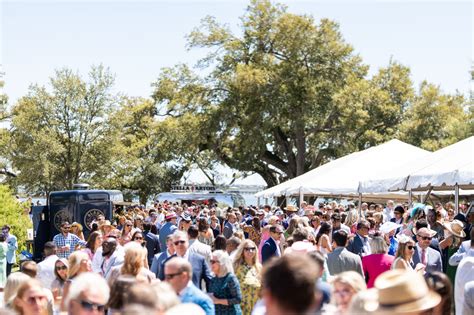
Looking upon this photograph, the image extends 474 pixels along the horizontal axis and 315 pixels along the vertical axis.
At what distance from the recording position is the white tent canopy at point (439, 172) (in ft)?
53.6

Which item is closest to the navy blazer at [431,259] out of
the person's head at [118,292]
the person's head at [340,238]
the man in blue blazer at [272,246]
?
the person's head at [340,238]

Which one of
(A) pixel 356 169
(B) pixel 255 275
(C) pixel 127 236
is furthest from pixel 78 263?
(A) pixel 356 169

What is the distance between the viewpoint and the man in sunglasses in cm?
1149

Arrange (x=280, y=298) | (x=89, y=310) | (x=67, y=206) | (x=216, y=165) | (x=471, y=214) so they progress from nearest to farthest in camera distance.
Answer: (x=280, y=298), (x=89, y=310), (x=471, y=214), (x=67, y=206), (x=216, y=165)

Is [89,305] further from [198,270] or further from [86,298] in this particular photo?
[198,270]

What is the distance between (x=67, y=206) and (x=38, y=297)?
61.4 feet

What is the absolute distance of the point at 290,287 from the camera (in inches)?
154

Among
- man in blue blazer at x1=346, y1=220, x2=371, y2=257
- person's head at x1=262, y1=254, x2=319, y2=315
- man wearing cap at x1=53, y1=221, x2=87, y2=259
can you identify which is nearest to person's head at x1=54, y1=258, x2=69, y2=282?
man in blue blazer at x1=346, y1=220, x2=371, y2=257

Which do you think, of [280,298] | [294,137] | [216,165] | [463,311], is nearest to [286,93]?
[294,137]

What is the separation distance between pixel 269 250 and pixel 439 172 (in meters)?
5.35

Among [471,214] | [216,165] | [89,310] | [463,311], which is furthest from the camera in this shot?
[216,165]

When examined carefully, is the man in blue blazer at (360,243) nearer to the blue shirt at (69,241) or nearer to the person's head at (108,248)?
the person's head at (108,248)

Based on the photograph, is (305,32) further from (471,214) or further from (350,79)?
(471,214)

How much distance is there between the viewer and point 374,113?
55500 millimetres
